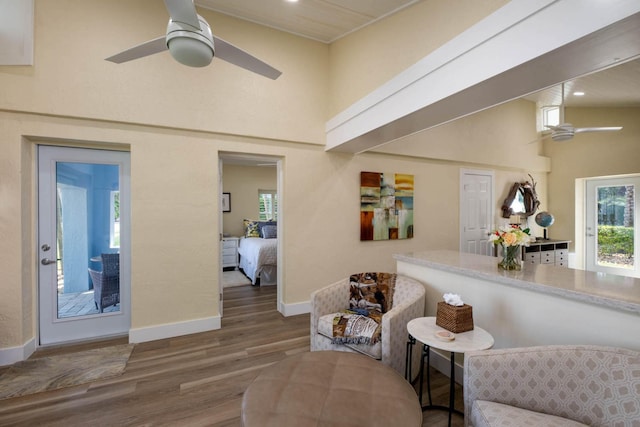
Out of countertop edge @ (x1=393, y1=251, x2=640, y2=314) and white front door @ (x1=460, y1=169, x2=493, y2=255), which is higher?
white front door @ (x1=460, y1=169, x2=493, y2=255)

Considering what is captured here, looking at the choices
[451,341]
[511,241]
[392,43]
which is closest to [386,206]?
[392,43]

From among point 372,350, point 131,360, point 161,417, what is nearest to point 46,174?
point 131,360

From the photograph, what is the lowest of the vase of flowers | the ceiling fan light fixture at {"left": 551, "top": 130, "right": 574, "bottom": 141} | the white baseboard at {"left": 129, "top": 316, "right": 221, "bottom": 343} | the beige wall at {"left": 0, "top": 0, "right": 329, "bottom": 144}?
the white baseboard at {"left": 129, "top": 316, "right": 221, "bottom": 343}

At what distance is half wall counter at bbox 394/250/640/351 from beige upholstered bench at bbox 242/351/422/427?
1.01 meters

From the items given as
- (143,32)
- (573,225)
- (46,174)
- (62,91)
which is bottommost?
(573,225)

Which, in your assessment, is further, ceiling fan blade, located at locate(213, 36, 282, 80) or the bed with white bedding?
the bed with white bedding

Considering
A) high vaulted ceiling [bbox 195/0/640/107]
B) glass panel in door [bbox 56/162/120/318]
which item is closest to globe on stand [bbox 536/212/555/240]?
high vaulted ceiling [bbox 195/0/640/107]

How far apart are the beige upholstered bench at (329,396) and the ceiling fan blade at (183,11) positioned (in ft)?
6.36

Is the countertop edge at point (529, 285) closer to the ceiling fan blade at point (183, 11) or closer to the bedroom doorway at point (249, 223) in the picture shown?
the bedroom doorway at point (249, 223)

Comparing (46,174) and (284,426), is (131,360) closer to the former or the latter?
(46,174)

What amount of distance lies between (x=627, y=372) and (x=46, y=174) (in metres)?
4.61

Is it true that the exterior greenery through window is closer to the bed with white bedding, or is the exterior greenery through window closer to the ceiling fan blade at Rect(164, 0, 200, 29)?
the bed with white bedding

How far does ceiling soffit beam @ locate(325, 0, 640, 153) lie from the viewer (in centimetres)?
145

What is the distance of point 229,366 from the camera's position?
255 cm
